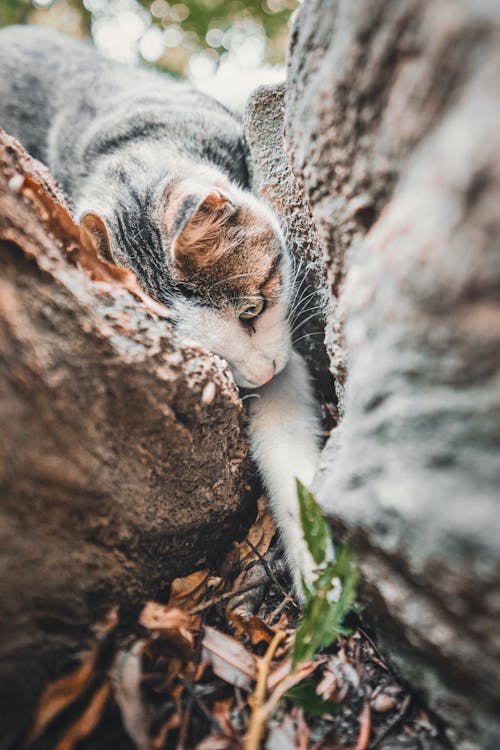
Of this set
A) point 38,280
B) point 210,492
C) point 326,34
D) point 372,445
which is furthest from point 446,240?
point 210,492

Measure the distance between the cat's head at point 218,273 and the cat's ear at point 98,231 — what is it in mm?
11

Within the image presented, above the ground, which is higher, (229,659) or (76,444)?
(76,444)

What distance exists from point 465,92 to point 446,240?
0.18 meters

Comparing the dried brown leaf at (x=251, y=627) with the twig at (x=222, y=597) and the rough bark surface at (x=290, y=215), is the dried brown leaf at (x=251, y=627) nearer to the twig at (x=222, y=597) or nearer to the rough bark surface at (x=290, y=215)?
the twig at (x=222, y=597)

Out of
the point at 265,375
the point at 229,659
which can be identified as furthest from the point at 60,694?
the point at 265,375

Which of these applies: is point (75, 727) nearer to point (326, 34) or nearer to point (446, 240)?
point (446, 240)

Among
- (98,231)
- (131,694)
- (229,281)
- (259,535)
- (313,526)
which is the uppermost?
(98,231)

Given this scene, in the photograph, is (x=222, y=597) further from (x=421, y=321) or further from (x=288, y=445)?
(x=421, y=321)

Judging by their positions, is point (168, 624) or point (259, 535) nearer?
point (168, 624)

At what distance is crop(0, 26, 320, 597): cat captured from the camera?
4.75 ft

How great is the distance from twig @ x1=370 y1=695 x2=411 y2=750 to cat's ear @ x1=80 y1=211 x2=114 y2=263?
4.33 feet

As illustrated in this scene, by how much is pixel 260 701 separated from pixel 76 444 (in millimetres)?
543

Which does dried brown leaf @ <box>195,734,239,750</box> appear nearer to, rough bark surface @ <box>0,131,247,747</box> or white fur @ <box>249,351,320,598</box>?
rough bark surface @ <box>0,131,247,747</box>

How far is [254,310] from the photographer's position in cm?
166
